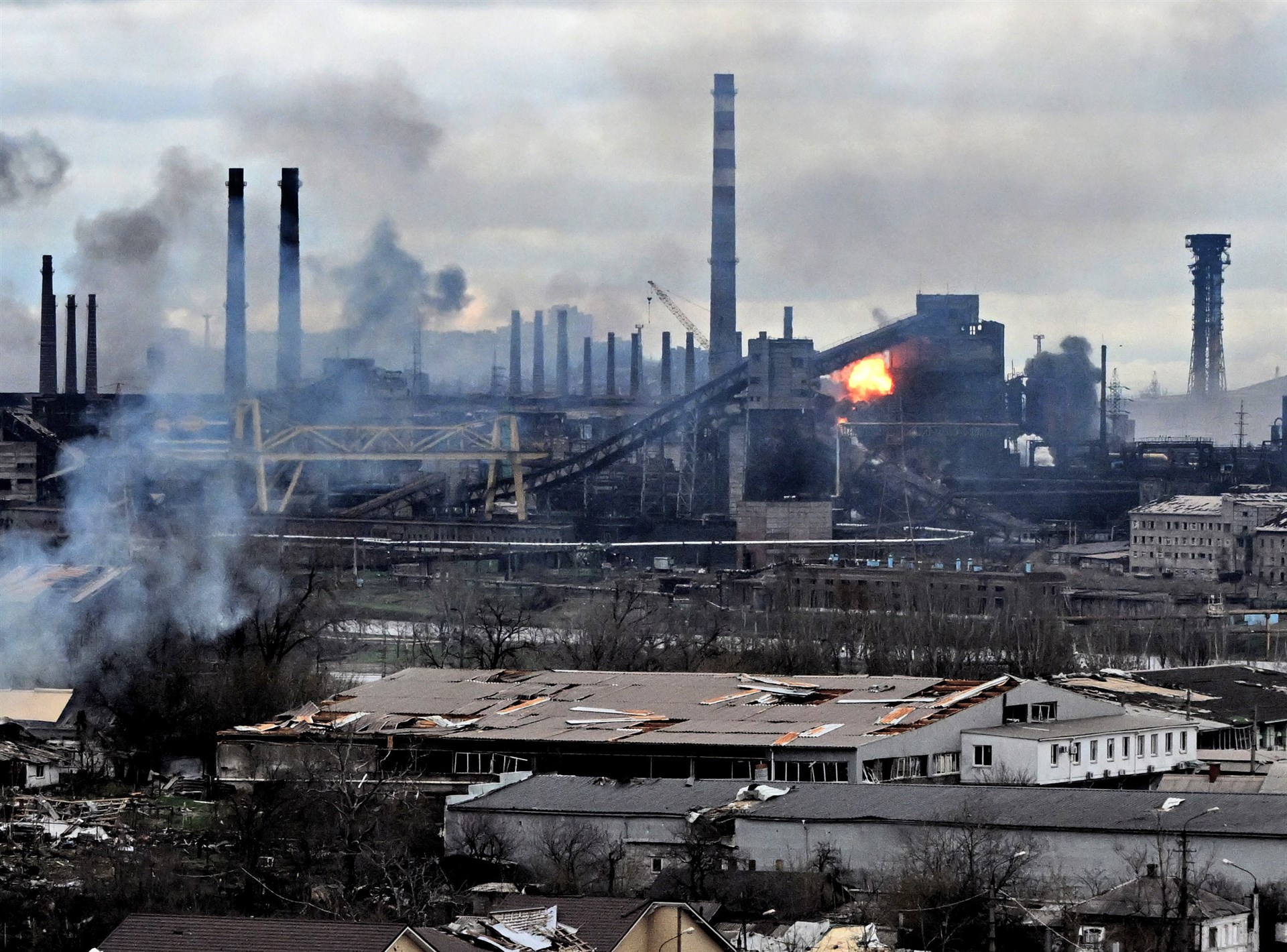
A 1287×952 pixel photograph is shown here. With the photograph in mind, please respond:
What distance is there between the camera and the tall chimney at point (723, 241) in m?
66.0

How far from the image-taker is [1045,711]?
25.3 metres

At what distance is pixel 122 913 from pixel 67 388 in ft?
163

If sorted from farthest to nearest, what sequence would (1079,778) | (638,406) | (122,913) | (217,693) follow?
(638,406)
(217,693)
(1079,778)
(122,913)

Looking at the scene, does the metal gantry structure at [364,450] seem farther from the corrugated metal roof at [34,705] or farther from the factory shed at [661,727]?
the factory shed at [661,727]

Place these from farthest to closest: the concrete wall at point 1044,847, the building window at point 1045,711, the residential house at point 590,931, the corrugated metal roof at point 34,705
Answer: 1. the corrugated metal roof at point 34,705
2. the building window at point 1045,711
3. the concrete wall at point 1044,847
4. the residential house at point 590,931

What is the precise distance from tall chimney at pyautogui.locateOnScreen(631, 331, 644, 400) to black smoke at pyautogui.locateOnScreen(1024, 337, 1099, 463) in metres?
14.2

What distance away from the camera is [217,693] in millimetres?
28547

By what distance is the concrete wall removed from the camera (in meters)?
18.1

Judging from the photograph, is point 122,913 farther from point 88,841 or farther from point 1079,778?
point 1079,778

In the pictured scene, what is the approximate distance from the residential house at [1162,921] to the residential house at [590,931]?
3.09 m

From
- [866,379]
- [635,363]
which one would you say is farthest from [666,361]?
[866,379]

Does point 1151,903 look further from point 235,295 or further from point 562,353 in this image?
point 562,353

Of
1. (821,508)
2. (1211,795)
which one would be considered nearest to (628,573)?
(821,508)

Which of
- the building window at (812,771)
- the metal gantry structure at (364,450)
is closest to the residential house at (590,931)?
the building window at (812,771)
